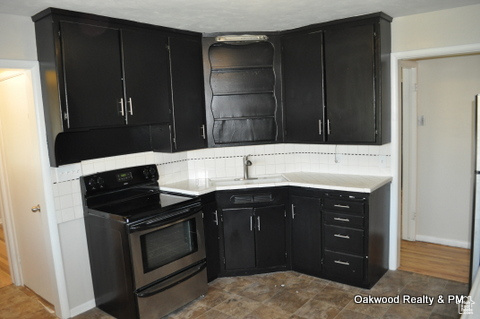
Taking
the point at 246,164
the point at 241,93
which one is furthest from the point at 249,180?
the point at 241,93

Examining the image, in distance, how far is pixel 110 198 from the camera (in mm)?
3229

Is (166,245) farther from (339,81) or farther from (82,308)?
(339,81)

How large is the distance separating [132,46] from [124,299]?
78.0 inches

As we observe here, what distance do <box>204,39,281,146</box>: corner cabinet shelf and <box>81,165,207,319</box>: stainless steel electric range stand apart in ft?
2.96

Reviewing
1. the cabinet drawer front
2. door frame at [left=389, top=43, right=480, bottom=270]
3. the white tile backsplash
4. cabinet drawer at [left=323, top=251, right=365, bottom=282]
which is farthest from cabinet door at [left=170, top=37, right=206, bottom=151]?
door frame at [left=389, top=43, right=480, bottom=270]

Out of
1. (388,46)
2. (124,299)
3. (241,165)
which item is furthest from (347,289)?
(388,46)

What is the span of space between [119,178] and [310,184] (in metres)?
1.68

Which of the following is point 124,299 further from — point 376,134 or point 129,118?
point 376,134

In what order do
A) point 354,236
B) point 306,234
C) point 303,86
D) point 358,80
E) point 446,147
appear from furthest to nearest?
point 446,147, point 303,86, point 306,234, point 358,80, point 354,236

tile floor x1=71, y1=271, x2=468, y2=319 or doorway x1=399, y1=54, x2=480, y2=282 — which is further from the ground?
doorway x1=399, y1=54, x2=480, y2=282

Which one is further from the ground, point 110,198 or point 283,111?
point 283,111

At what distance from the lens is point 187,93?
141 inches

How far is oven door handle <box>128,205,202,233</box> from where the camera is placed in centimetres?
273

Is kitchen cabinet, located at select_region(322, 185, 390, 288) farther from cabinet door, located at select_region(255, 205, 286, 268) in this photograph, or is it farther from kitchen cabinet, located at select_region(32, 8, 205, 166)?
kitchen cabinet, located at select_region(32, 8, 205, 166)
